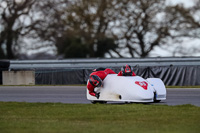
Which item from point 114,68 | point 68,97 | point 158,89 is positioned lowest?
point 114,68

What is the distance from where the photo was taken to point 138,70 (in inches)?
1144

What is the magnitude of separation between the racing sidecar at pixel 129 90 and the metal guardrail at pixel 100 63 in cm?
1601

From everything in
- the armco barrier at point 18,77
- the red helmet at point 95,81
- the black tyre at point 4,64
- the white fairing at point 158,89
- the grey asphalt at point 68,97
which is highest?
the red helmet at point 95,81

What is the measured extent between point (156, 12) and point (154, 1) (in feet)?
3.54

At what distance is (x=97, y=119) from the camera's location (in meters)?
11.1

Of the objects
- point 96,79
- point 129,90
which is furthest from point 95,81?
point 129,90

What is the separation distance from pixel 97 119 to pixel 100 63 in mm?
20823

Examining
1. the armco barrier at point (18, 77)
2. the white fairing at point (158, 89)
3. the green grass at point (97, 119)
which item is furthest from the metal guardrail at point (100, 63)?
the green grass at point (97, 119)

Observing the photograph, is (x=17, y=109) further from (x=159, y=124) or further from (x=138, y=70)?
(x=138, y=70)

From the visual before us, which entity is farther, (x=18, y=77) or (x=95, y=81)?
(x=18, y=77)

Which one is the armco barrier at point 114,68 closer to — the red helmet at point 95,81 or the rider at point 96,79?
the rider at point 96,79

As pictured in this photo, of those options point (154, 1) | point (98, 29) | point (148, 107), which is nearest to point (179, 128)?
point (148, 107)

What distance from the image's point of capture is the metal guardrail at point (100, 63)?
102 feet

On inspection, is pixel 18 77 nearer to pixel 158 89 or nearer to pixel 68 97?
pixel 68 97
